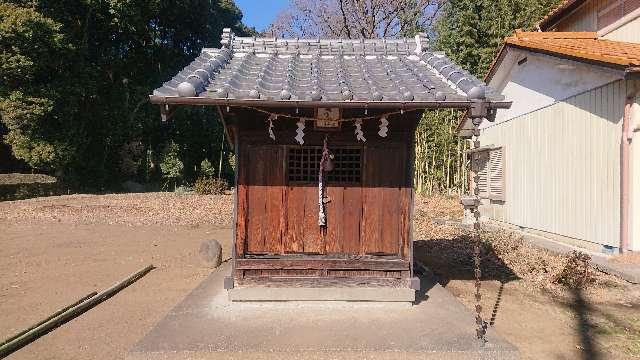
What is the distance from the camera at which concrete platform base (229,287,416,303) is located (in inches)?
235

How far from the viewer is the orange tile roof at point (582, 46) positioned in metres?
8.09

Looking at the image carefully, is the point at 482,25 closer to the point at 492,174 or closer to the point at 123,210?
the point at 492,174

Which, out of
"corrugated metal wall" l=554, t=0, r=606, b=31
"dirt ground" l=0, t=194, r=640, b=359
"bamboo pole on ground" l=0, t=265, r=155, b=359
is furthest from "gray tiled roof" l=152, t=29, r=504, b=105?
"corrugated metal wall" l=554, t=0, r=606, b=31

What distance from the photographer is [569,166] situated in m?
9.62

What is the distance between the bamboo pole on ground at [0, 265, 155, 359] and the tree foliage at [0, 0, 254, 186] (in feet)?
52.6

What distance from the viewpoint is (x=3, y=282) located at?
7.77m

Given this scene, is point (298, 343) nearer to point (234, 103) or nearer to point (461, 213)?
point (234, 103)

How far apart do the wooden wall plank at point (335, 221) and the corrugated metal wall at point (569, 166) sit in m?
5.50

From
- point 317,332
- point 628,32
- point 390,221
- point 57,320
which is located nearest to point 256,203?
point 390,221

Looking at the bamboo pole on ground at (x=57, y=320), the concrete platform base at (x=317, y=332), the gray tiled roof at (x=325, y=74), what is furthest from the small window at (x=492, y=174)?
the bamboo pole on ground at (x=57, y=320)

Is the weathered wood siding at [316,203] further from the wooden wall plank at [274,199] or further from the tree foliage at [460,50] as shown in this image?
the tree foliage at [460,50]

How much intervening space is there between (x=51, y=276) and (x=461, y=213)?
12.6 m

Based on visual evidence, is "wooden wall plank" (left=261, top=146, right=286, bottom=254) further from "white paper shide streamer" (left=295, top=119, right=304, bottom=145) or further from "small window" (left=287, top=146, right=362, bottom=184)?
"white paper shide streamer" (left=295, top=119, right=304, bottom=145)

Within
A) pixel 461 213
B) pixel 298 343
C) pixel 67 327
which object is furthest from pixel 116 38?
pixel 298 343
